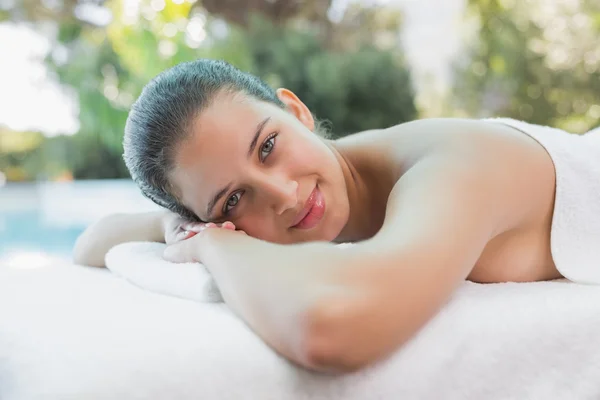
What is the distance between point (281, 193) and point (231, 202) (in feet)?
0.31

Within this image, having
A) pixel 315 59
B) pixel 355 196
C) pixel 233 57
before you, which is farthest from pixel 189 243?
pixel 315 59

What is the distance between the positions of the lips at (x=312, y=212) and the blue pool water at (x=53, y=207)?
113 inches

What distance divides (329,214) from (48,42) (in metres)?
3.30

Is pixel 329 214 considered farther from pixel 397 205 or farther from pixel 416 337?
pixel 416 337

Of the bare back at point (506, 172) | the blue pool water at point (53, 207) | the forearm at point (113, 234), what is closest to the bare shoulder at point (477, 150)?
the bare back at point (506, 172)

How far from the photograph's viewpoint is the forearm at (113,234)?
1245mm

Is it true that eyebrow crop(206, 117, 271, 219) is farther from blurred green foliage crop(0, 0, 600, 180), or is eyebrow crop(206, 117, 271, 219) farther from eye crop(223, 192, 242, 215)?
blurred green foliage crop(0, 0, 600, 180)

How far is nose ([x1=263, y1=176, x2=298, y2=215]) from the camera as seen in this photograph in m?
0.92

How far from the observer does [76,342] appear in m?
0.65

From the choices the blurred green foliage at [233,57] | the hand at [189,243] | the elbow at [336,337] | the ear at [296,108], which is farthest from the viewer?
the blurred green foliage at [233,57]

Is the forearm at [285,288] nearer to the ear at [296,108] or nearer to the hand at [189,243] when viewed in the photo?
the hand at [189,243]

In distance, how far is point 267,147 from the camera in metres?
0.96

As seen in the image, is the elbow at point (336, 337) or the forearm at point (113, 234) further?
the forearm at point (113, 234)

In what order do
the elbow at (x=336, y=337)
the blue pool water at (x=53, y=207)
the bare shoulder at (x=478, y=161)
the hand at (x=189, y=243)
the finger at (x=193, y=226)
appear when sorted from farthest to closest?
the blue pool water at (x=53, y=207)
the finger at (x=193, y=226)
the hand at (x=189, y=243)
the bare shoulder at (x=478, y=161)
the elbow at (x=336, y=337)
